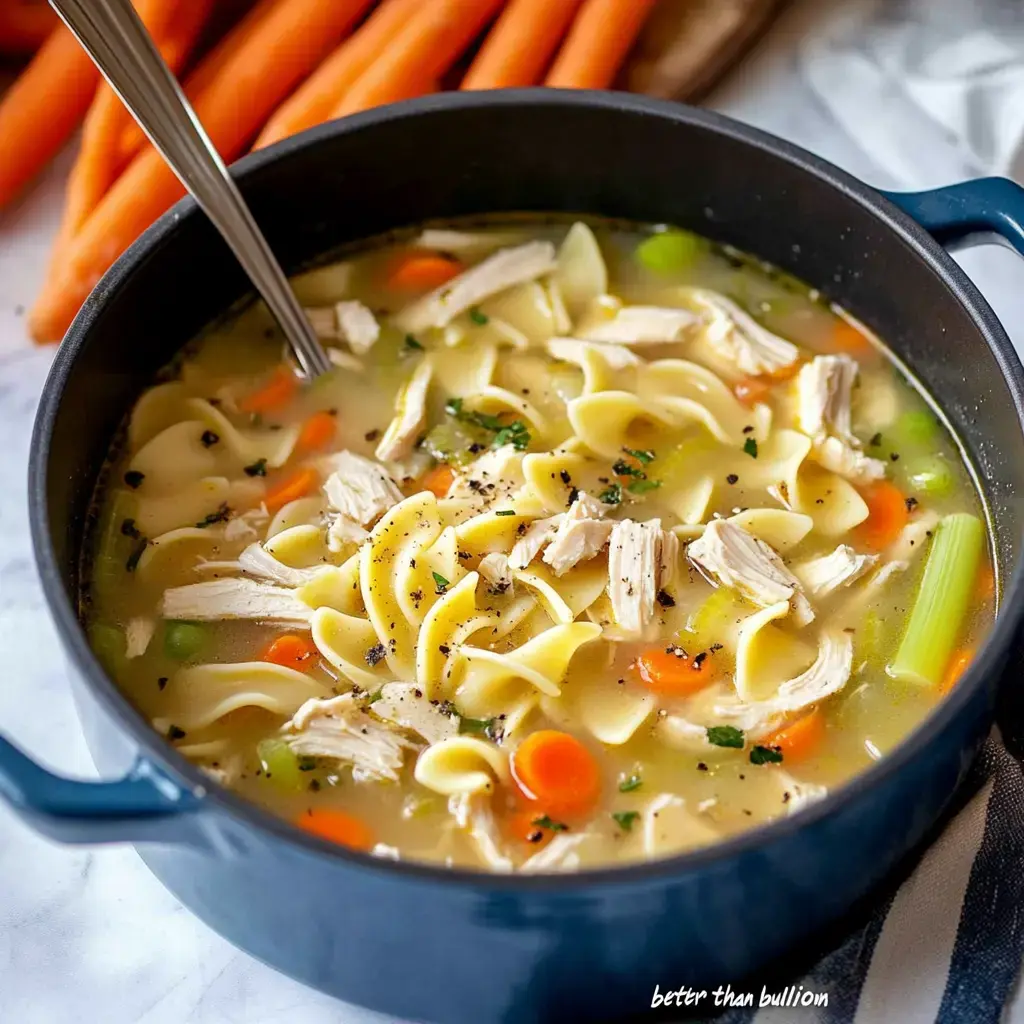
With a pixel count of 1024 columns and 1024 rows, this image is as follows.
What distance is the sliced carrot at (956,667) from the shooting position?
9.73 ft

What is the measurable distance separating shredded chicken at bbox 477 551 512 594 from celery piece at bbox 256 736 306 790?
59 centimetres

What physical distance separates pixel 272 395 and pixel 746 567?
4.24 ft

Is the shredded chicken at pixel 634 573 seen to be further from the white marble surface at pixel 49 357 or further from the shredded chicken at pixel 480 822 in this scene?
the white marble surface at pixel 49 357

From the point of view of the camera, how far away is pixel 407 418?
343 centimetres

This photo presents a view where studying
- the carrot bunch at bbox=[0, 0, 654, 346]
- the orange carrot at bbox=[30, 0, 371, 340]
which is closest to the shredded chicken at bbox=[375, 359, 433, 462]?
the carrot bunch at bbox=[0, 0, 654, 346]

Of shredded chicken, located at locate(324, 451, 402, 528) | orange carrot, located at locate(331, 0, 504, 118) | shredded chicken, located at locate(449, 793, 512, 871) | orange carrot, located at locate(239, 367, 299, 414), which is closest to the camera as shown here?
shredded chicken, located at locate(449, 793, 512, 871)

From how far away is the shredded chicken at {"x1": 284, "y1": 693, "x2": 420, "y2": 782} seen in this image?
279cm

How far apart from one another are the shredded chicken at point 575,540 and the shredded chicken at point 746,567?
0.20 m

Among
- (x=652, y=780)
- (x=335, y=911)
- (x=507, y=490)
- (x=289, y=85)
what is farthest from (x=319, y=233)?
(x=335, y=911)

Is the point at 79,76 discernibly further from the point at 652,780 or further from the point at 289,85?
the point at 652,780

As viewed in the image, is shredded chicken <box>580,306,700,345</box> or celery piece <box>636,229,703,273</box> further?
celery piece <box>636,229,703,273</box>

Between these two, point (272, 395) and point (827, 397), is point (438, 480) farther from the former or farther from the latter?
point (827, 397)

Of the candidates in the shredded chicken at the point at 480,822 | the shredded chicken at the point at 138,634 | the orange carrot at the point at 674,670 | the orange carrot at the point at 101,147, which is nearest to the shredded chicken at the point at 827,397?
the orange carrot at the point at 674,670

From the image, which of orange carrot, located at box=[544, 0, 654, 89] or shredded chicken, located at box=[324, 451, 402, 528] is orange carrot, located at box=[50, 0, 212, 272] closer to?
orange carrot, located at box=[544, 0, 654, 89]
